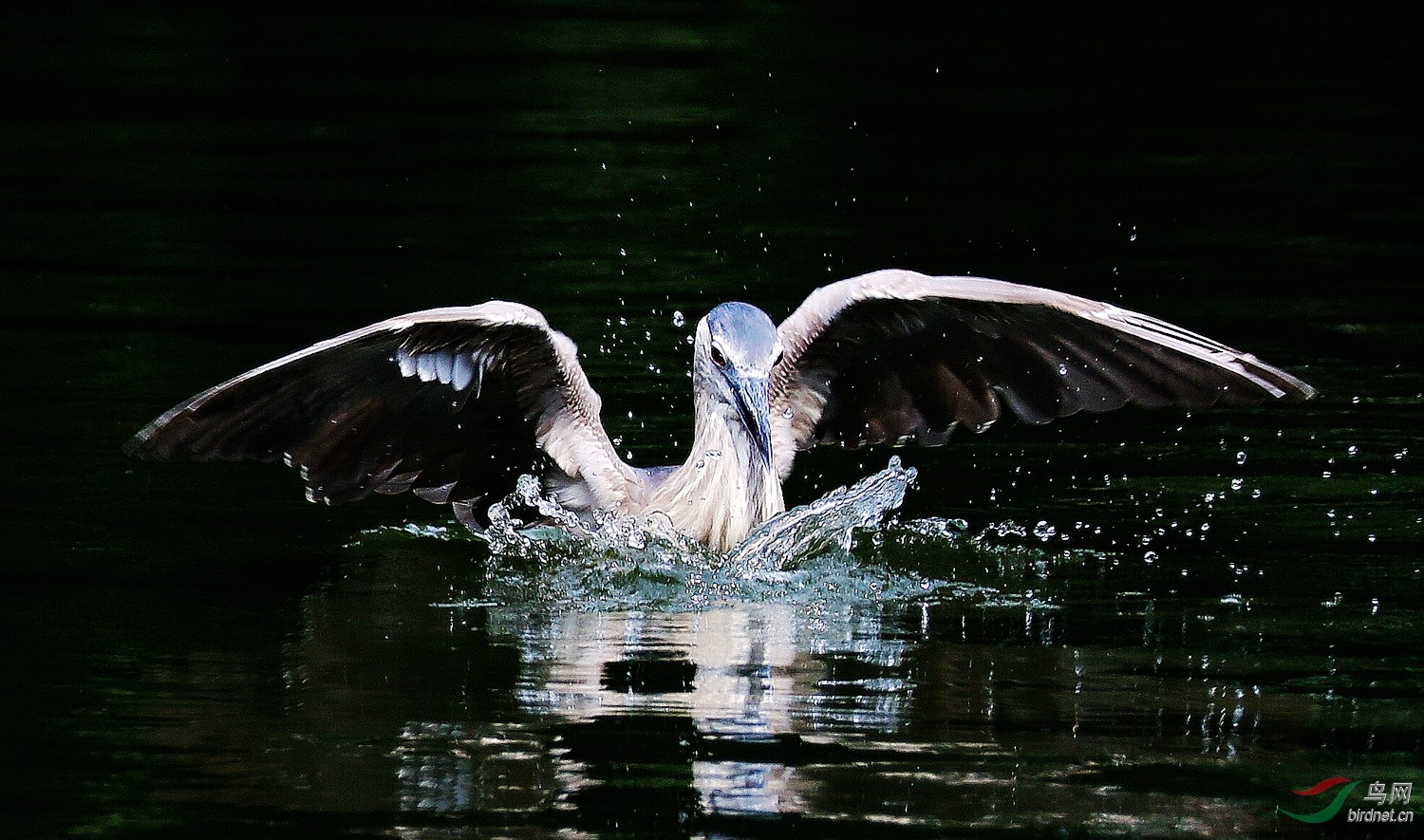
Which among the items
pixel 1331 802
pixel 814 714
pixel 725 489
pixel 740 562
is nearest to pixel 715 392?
pixel 725 489

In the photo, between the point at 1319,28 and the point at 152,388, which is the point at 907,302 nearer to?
the point at 152,388

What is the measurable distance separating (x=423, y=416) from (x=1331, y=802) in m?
4.16

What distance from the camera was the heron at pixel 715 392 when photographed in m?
7.77

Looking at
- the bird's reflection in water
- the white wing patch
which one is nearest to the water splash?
the bird's reflection in water

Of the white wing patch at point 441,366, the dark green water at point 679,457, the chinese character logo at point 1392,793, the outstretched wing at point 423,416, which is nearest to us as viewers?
the chinese character logo at point 1392,793

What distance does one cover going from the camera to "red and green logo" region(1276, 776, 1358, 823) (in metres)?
5.32

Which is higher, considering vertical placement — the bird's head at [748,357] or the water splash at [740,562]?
the bird's head at [748,357]

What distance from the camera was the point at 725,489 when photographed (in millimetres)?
8180

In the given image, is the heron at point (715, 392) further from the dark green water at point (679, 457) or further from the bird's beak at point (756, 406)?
the dark green water at point (679, 457)

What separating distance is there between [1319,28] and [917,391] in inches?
696

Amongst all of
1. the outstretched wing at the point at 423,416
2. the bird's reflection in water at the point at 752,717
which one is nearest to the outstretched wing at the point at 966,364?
the outstretched wing at the point at 423,416

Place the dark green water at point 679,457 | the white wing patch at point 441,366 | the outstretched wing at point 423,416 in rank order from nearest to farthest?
the dark green water at point 679,457 → the outstretched wing at point 423,416 → the white wing patch at point 441,366

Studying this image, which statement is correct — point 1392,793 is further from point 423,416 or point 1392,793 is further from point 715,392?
point 423,416

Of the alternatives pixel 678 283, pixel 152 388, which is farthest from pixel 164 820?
pixel 678 283
